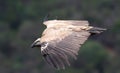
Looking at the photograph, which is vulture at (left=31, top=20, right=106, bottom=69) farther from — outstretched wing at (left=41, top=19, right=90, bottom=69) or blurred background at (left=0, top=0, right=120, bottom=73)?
blurred background at (left=0, top=0, right=120, bottom=73)

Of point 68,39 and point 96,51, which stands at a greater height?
point 68,39

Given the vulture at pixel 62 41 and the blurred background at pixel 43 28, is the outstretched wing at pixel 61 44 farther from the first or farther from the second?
the blurred background at pixel 43 28

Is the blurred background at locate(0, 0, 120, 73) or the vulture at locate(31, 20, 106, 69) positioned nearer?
the vulture at locate(31, 20, 106, 69)

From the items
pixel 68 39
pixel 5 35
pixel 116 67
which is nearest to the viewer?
pixel 68 39

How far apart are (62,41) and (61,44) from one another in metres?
0.15

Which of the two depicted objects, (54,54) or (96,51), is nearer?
(54,54)

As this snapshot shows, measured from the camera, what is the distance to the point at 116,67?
36531mm

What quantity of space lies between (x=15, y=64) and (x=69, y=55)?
29575 mm

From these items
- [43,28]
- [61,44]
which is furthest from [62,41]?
[43,28]

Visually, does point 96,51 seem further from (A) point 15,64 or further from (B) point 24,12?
(B) point 24,12

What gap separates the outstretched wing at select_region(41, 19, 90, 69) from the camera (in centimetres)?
1070

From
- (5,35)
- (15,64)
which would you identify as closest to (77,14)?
(5,35)

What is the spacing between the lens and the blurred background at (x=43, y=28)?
126ft

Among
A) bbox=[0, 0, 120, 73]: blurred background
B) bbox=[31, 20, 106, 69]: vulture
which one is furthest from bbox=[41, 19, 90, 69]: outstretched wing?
bbox=[0, 0, 120, 73]: blurred background
